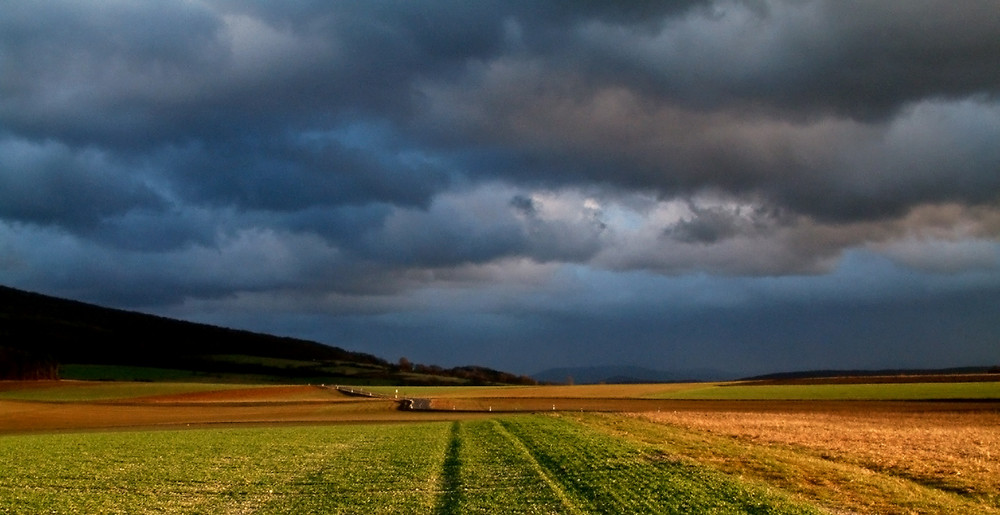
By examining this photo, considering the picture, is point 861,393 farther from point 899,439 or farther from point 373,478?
point 373,478

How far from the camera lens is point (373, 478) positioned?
29.6 m

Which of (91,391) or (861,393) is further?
(91,391)

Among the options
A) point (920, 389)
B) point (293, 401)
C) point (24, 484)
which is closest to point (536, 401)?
point (293, 401)

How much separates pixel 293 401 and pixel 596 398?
39137 mm

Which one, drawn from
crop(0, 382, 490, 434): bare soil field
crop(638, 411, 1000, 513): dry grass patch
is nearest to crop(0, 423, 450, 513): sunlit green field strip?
crop(638, 411, 1000, 513): dry grass patch

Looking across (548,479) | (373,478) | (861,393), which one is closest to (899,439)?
(548,479)

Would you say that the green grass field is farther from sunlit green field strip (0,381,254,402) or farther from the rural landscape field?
sunlit green field strip (0,381,254,402)

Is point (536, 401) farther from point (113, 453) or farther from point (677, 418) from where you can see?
point (113, 453)

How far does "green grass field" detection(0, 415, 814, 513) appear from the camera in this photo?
23.1m

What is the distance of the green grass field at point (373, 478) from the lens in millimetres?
23078

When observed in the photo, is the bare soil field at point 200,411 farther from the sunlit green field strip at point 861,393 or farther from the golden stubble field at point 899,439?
the sunlit green field strip at point 861,393

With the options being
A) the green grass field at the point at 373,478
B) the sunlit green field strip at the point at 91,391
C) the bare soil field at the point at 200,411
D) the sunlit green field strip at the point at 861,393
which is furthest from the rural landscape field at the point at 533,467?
the sunlit green field strip at the point at 91,391

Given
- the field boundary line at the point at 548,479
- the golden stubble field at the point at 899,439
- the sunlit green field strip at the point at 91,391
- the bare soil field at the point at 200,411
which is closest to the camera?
the field boundary line at the point at 548,479

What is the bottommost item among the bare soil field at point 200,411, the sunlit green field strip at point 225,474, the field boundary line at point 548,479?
the bare soil field at point 200,411
